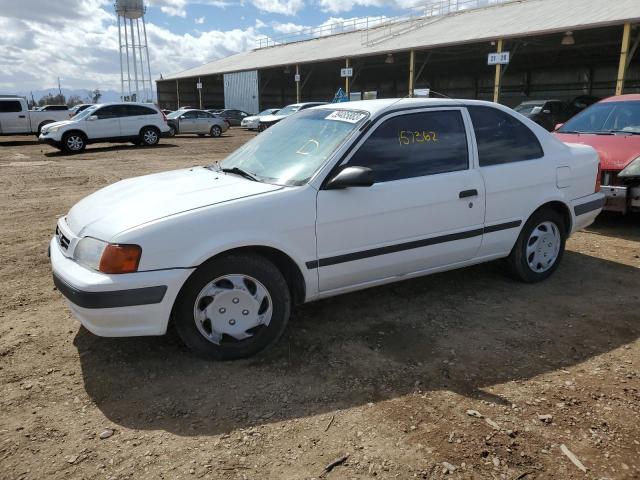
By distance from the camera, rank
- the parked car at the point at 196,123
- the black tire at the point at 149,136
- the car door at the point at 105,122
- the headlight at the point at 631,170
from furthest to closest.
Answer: the parked car at the point at 196,123 < the black tire at the point at 149,136 < the car door at the point at 105,122 < the headlight at the point at 631,170

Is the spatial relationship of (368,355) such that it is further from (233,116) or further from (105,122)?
(233,116)

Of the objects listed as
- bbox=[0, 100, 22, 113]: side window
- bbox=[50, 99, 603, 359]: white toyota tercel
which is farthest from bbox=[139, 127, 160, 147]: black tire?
bbox=[50, 99, 603, 359]: white toyota tercel

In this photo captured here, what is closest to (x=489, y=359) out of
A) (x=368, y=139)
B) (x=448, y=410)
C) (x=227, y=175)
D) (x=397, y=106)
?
(x=448, y=410)

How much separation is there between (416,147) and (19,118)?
75.0 feet

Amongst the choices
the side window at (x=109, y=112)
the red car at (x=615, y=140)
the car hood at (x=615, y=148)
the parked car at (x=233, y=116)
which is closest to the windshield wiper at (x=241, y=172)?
the red car at (x=615, y=140)

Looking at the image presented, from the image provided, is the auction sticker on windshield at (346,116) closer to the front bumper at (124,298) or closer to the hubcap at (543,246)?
the front bumper at (124,298)

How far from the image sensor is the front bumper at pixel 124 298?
2.86m

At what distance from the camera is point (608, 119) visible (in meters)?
7.18

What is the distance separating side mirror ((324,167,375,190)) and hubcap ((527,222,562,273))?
78.2 inches

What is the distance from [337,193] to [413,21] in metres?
33.3

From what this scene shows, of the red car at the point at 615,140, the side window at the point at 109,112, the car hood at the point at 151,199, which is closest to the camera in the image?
the car hood at the point at 151,199

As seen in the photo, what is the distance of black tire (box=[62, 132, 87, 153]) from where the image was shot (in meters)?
17.1

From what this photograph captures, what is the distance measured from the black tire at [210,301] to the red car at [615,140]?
4.64 meters

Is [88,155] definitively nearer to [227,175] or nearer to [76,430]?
[227,175]
